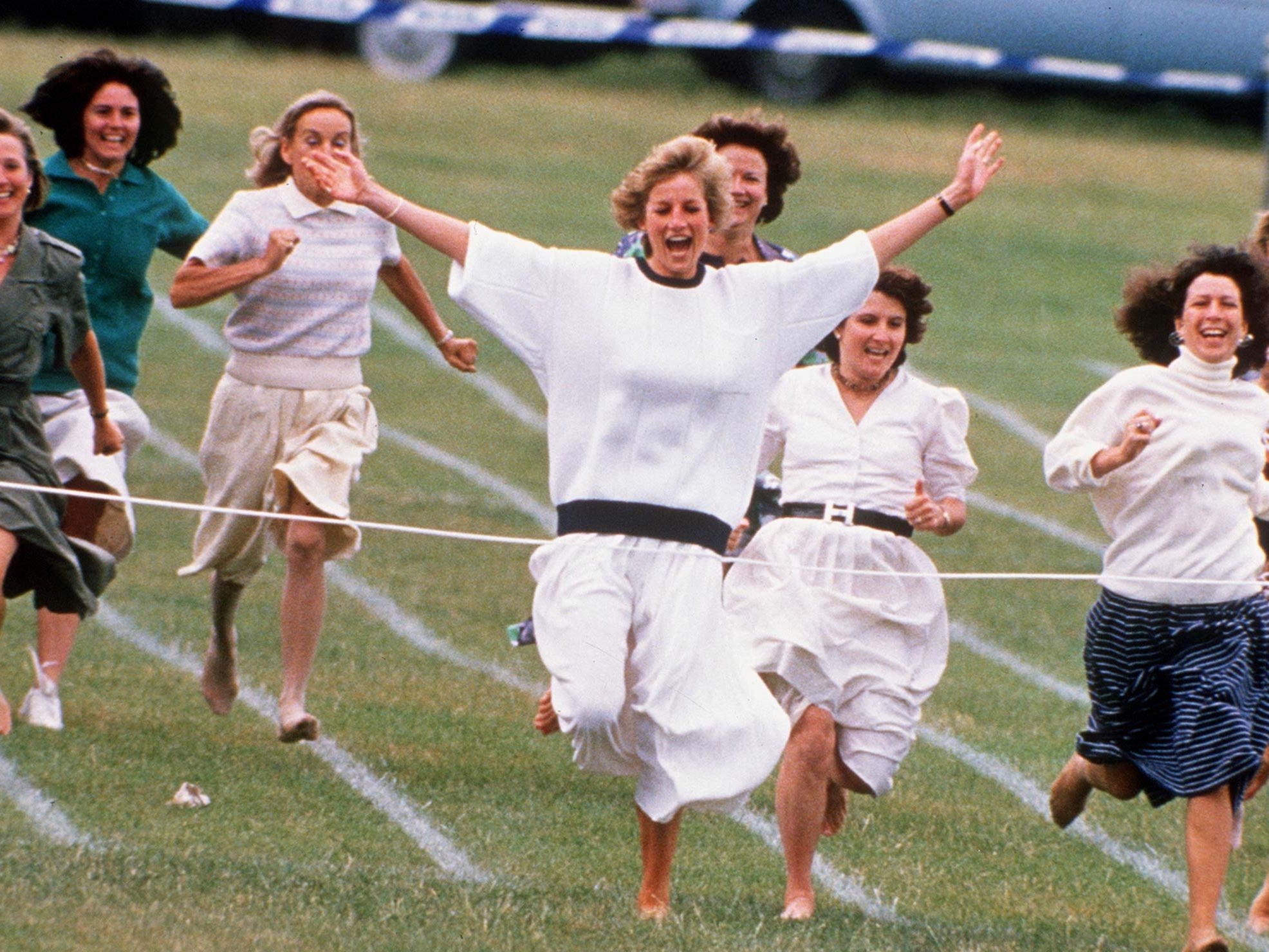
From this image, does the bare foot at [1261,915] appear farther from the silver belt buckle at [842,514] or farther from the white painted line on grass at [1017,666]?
the white painted line on grass at [1017,666]

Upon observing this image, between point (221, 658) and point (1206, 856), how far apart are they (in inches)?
145

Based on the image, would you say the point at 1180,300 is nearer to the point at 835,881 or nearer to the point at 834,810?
the point at 834,810

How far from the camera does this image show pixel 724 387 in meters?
6.80

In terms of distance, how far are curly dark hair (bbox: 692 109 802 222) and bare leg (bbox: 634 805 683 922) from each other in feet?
8.16

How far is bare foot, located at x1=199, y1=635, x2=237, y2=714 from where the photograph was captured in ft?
30.0

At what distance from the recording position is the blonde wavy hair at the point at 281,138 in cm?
871

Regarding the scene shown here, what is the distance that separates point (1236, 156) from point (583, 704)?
2041 centimetres

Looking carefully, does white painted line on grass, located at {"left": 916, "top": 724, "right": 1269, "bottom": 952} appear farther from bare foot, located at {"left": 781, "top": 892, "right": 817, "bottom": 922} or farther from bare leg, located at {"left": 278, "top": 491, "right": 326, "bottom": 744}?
bare leg, located at {"left": 278, "top": 491, "right": 326, "bottom": 744}

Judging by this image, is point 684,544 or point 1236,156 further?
point 1236,156

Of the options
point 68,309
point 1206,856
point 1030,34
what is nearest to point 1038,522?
point 1206,856

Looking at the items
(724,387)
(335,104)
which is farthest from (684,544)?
(335,104)

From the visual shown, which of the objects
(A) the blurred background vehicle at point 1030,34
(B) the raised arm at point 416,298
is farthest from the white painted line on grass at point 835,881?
(A) the blurred background vehicle at point 1030,34

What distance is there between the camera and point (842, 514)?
7621 mm

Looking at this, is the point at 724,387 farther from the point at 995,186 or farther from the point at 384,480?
the point at 995,186
